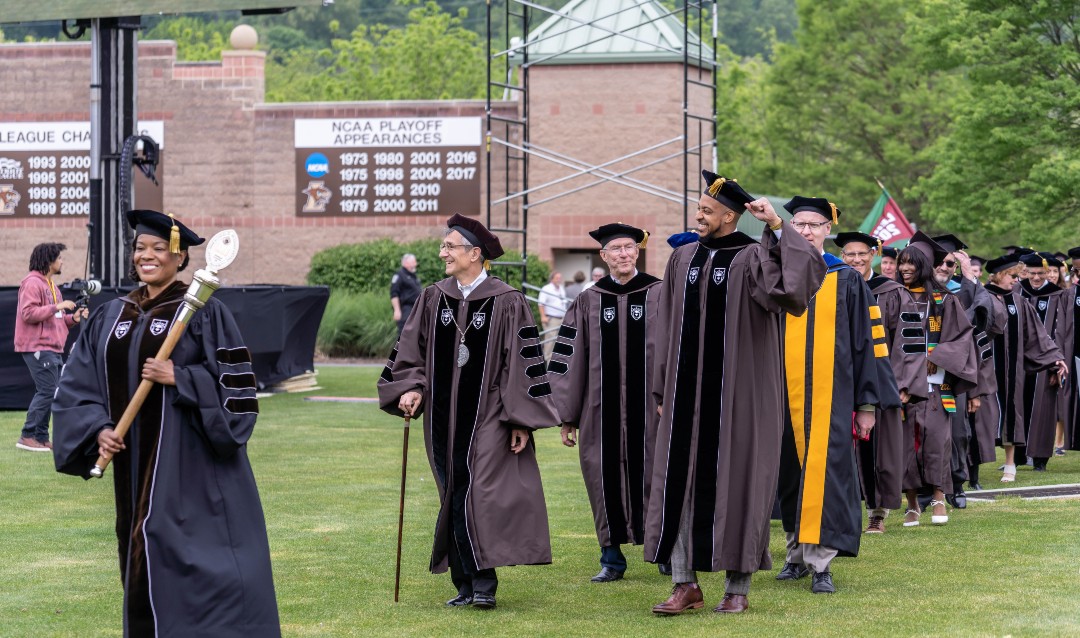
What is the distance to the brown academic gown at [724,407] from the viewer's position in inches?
295

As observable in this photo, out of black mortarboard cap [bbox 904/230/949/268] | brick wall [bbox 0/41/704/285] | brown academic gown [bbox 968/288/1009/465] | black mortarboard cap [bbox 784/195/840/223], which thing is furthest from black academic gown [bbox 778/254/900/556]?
brick wall [bbox 0/41/704/285]

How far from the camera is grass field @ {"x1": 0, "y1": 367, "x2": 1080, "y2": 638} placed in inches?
291

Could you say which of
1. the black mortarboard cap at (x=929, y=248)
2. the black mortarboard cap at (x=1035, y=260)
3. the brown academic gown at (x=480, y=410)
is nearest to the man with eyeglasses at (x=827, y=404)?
the brown academic gown at (x=480, y=410)

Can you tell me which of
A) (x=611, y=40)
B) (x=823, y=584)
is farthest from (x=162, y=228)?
(x=611, y=40)

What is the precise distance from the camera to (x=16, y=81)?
3275 centimetres

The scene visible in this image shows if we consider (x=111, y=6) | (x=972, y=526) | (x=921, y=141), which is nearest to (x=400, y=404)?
(x=972, y=526)

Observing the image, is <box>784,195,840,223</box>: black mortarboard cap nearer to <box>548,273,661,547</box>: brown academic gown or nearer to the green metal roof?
<box>548,273,661,547</box>: brown academic gown

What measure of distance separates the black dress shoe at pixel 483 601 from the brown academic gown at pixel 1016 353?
747cm

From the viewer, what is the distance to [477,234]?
318 inches

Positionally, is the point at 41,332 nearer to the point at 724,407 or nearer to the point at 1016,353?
the point at 1016,353

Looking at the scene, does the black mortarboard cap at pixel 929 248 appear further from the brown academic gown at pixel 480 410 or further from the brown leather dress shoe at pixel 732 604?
the brown leather dress shoe at pixel 732 604

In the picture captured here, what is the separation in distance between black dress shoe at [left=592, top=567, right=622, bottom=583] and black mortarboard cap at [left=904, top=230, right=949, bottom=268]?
3448mm

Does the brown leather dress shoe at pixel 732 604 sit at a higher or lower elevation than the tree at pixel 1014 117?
lower

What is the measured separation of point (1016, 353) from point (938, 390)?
3752mm
